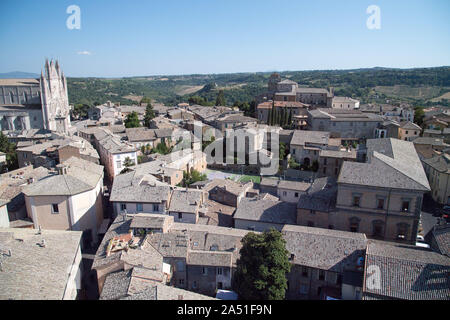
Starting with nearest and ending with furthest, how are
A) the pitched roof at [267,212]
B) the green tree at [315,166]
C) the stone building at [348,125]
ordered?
the pitched roof at [267,212] → the green tree at [315,166] → the stone building at [348,125]

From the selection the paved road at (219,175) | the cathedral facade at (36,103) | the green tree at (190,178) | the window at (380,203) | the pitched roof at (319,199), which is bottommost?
the paved road at (219,175)

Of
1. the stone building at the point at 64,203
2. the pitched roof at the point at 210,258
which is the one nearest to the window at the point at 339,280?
the pitched roof at the point at 210,258

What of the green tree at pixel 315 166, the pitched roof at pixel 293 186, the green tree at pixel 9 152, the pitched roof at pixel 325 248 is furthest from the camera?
the green tree at pixel 315 166

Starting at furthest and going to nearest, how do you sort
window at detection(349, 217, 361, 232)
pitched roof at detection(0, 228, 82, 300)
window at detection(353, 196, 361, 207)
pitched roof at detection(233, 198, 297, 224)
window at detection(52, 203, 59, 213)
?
pitched roof at detection(233, 198, 297, 224) < window at detection(349, 217, 361, 232) < window at detection(353, 196, 361, 207) < window at detection(52, 203, 59, 213) < pitched roof at detection(0, 228, 82, 300)

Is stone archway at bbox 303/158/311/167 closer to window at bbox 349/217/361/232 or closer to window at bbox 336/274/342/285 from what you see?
window at bbox 349/217/361/232

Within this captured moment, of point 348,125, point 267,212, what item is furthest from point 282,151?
point 267,212

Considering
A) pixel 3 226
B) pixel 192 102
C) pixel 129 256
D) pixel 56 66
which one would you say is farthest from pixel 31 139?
pixel 192 102

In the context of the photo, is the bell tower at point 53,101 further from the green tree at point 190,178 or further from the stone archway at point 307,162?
the stone archway at point 307,162

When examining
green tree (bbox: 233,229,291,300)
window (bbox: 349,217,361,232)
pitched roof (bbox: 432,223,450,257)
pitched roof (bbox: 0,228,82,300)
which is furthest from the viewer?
window (bbox: 349,217,361,232)

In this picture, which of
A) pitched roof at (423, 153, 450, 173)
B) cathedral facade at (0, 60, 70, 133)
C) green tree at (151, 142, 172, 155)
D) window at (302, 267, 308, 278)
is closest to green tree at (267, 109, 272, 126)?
Result: green tree at (151, 142, 172, 155)
